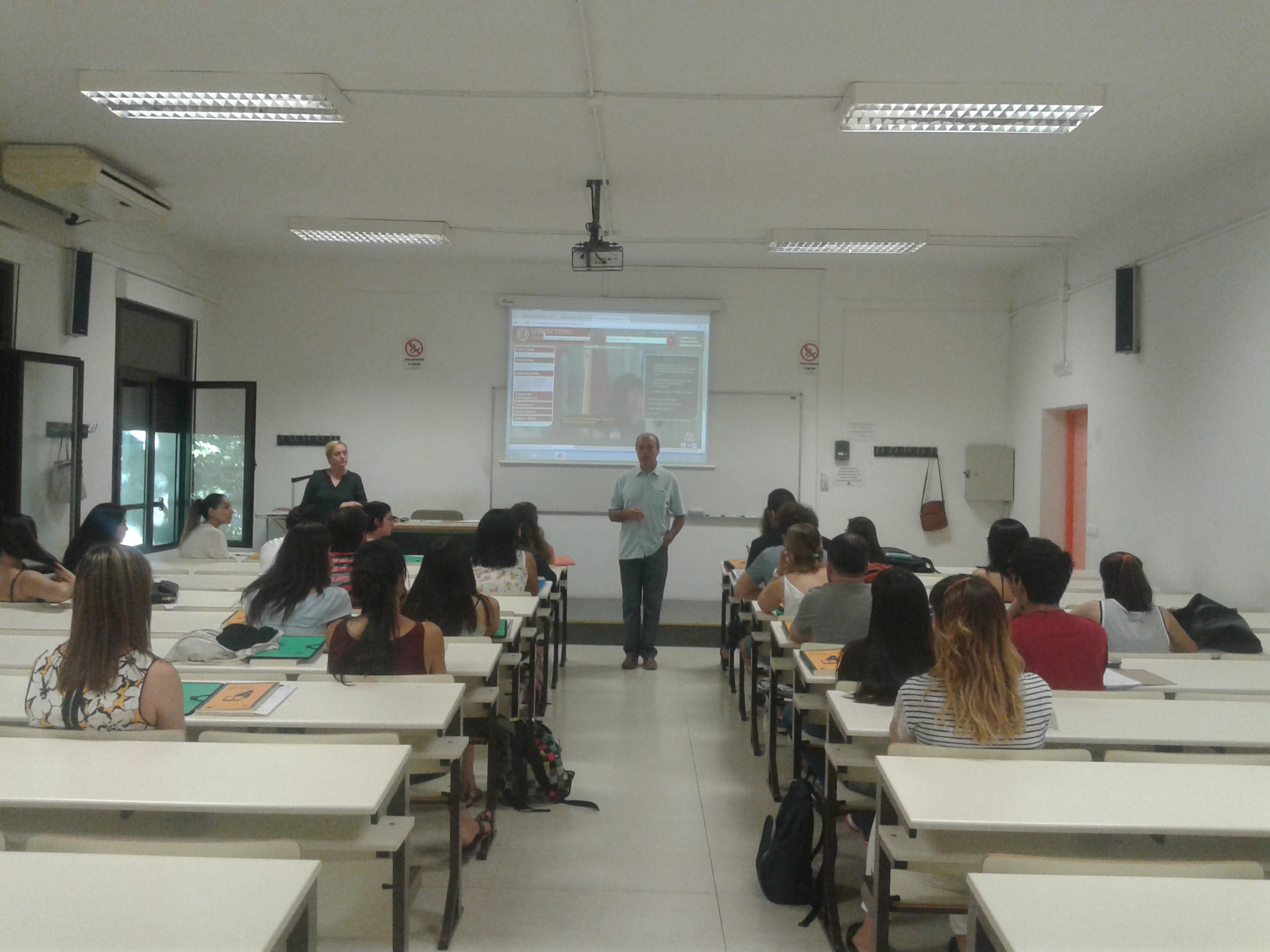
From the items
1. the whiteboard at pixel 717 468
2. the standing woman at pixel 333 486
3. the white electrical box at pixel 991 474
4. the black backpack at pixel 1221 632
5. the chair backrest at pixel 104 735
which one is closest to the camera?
the chair backrest at pixel 104 735

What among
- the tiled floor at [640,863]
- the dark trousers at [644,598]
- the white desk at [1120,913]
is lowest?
the tiled floor at [640,863]

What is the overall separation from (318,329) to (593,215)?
3464mm

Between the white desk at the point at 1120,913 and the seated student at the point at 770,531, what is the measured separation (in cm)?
338

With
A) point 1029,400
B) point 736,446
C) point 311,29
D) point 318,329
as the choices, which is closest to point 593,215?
point 311,29

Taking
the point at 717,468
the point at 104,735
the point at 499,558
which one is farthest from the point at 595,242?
the point at 104,735

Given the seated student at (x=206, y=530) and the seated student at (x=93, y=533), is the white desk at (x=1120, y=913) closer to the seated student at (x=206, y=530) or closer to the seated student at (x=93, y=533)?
the seated student at (x=93, y=533)

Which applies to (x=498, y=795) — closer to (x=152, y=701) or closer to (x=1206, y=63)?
(x=152, y=701)

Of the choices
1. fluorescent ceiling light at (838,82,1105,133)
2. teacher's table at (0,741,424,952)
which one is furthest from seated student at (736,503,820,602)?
teacher's table at (0,741,424,952)

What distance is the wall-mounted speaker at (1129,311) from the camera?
5.85 metres

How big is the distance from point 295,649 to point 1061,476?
6.29 meters

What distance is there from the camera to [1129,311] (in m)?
5.86

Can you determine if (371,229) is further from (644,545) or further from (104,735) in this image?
(104,735)

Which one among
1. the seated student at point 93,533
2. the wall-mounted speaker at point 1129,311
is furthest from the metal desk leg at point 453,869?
the wall-mounted speaker at point 1129,311

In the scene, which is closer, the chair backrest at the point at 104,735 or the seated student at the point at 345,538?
the chair backrest at the point at 104,735
